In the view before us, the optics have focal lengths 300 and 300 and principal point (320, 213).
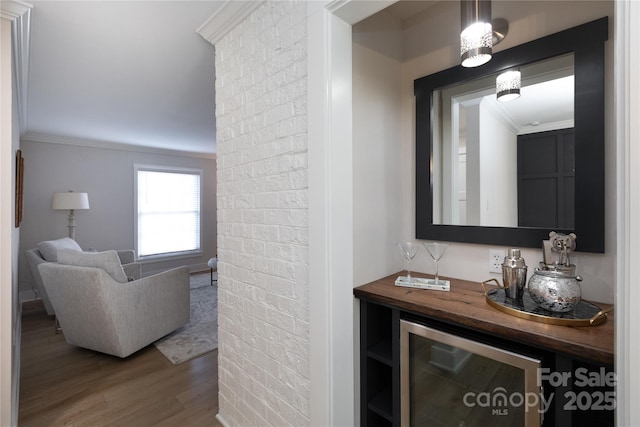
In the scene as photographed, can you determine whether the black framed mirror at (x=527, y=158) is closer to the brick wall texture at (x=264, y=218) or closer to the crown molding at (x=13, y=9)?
the brick wall texture at (x=264, y=218)

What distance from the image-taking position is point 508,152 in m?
1.40

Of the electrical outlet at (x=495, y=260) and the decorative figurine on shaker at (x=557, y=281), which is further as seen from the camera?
the electrical outlet at (x=495, y=260)

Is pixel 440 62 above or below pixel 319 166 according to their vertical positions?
above

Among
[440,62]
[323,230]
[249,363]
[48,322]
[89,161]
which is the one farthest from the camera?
[89,161]

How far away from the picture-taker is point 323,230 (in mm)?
1250

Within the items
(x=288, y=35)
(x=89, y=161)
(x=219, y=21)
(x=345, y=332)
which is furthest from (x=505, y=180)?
(x=89, y=161)

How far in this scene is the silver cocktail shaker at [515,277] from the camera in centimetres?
116

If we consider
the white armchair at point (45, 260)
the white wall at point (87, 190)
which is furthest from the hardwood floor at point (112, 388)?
the white wall at point (87, 190)

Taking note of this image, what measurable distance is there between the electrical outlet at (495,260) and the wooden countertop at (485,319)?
0.34ft

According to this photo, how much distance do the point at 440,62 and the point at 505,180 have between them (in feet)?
2.31

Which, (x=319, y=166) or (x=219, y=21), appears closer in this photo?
(x=319, y=166)

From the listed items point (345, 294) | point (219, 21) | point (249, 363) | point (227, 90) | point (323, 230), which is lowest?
point (249, 363)

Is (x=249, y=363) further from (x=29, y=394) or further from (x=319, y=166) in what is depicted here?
(x=29, y=394)

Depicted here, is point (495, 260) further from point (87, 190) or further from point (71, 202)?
point (87, 190)
